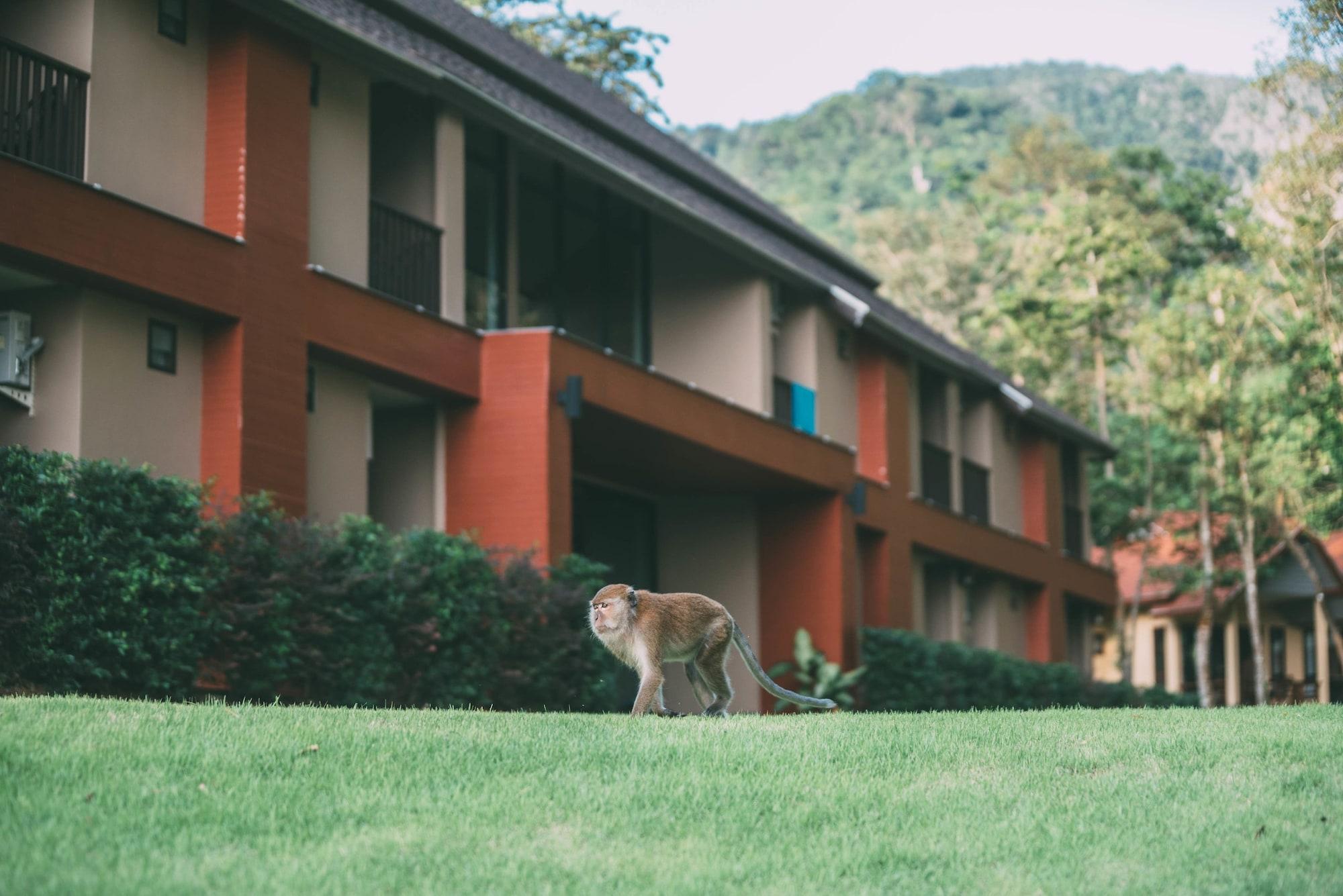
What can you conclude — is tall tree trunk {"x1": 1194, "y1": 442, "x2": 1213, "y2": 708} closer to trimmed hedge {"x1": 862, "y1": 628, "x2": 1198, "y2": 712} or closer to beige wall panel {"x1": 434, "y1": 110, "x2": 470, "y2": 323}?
trimmed hedge {"x1": 862, "y1": 628, "x2": 1198, "y2": 712}

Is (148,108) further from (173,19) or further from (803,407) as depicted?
(803,407)

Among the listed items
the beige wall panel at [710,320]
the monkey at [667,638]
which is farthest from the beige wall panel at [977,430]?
the monkey at [667,638]

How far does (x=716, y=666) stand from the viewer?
487 inches

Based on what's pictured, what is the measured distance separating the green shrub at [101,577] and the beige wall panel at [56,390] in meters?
1.62

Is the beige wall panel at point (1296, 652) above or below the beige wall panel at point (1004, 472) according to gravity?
below

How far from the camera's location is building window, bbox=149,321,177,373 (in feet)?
52.0

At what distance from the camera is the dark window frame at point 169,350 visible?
15805 millimetres

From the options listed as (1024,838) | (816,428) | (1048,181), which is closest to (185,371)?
(1024,838)

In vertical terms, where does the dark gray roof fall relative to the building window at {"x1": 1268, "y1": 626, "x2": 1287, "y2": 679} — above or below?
above

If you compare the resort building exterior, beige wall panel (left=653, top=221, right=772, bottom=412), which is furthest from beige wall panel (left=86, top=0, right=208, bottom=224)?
the resort building exterior

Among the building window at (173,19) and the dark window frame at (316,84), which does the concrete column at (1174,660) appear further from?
the building window at (173,19)

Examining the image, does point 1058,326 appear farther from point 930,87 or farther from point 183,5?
point 930,87

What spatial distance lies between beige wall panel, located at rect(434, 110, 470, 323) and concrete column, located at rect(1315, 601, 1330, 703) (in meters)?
27.7

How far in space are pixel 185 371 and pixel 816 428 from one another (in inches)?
505
